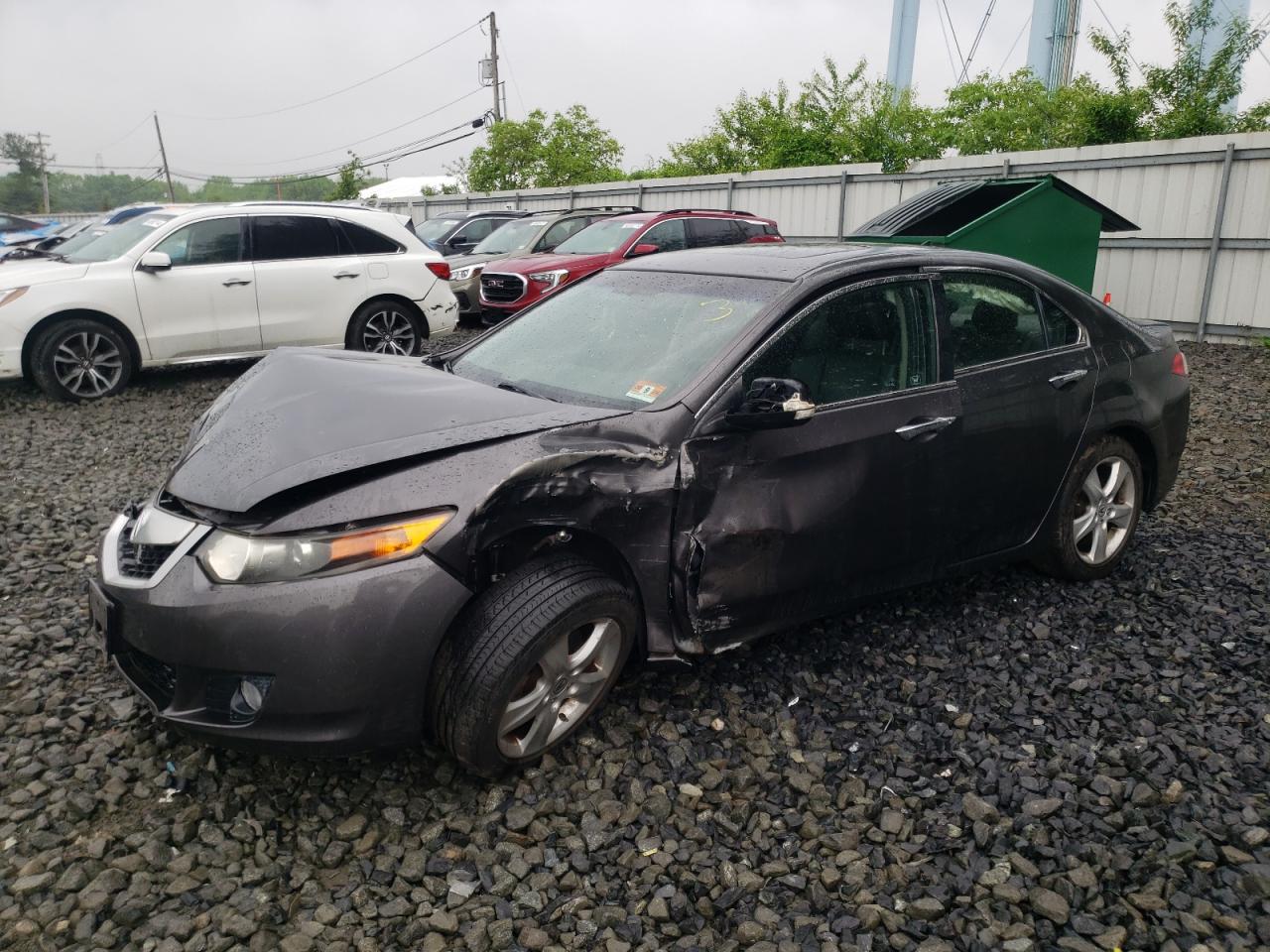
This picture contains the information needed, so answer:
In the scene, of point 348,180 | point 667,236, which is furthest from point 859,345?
point 348,180


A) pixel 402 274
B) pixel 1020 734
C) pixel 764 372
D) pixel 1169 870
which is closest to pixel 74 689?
pixel 764 372

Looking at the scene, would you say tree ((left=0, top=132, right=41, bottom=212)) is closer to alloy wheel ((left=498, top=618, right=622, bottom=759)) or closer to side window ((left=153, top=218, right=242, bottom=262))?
side window ((left=153, top=218, right=242, bottom=262))

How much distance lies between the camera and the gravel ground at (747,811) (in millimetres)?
2307

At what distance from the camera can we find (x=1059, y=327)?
3.94m

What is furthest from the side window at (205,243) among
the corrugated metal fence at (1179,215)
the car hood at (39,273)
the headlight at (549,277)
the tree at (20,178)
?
the tree at (20,178)

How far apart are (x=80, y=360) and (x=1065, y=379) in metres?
7.72

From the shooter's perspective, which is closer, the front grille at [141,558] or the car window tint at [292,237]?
the front grille at [141,558]

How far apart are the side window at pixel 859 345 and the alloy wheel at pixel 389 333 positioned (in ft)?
21.8

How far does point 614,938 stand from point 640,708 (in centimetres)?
98

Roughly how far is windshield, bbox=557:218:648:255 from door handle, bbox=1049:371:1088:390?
28.4 feet

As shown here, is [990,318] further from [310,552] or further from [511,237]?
[511,237]

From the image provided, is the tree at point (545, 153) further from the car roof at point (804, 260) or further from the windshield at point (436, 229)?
the car roof at point (804, 260)

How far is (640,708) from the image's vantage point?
3178mm

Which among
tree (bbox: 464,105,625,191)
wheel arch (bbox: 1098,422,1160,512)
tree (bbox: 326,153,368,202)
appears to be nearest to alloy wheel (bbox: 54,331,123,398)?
wheel arch (bbox: 1098,422,1160,512)
